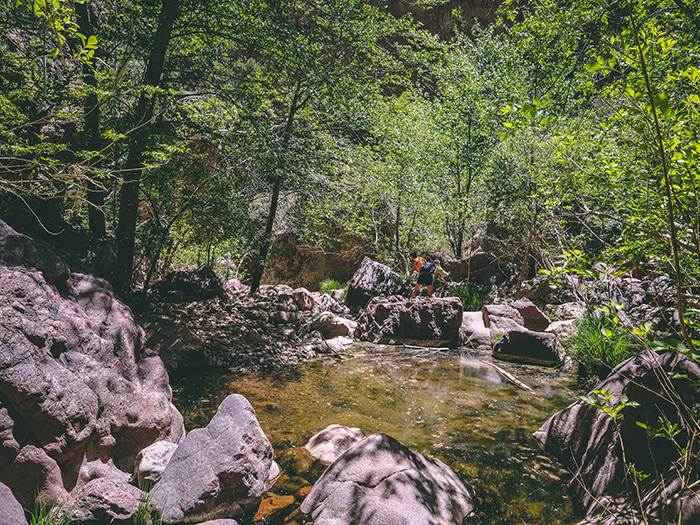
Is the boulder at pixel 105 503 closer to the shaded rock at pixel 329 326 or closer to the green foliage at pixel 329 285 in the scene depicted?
the shaded rock at pixel 329 326

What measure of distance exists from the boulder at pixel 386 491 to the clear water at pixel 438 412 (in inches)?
12.7

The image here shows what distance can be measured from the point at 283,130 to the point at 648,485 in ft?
33.0

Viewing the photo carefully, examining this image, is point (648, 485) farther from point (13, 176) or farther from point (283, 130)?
point (283, 130)

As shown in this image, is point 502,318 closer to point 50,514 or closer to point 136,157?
point 136,157

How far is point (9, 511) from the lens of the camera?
214 centimetres

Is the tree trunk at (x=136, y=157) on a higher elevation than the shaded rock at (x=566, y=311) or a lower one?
higher

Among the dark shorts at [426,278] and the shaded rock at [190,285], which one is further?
the dark shorts at [426,278]

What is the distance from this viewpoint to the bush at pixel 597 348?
21.0 feet

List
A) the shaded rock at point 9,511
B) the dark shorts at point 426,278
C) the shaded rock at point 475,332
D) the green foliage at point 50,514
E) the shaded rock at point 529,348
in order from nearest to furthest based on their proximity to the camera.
Answer: the shaded rock at point 9,511
the green foliage at point 50,514
the shaded rock at point 529,348
the shaded rock at point 475,332
the dark shorts at point 426,278

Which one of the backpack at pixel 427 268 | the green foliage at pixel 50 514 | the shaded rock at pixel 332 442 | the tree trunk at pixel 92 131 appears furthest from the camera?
the backpack at pixel 427 268

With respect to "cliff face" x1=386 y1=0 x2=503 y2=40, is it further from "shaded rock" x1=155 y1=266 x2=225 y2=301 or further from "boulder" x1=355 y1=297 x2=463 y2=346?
"shaded rock" x1=155 y1=266 x2=225 y2=301

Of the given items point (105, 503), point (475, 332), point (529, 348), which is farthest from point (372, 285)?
point (105, 503)

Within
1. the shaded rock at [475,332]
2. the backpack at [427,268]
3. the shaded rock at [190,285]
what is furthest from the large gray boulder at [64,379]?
the backpack at [427,268]

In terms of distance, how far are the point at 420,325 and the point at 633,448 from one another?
6.40 meters
